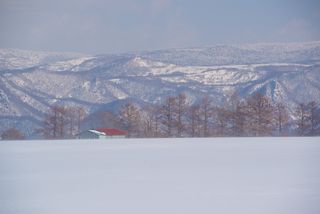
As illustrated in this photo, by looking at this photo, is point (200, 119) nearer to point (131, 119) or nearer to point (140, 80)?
point (131, 119)

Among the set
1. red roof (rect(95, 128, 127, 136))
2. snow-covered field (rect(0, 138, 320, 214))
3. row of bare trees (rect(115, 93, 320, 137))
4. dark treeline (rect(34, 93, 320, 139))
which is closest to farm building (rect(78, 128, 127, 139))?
red roof (rect(95, 128, 127, 136))

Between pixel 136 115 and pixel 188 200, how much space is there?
1517 centimetres

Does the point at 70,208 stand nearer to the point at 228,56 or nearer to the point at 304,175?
the point at 304,175

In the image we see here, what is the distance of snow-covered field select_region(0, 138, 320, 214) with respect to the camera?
17.2 ft

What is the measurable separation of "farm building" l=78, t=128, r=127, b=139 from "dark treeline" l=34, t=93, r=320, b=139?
0.23m

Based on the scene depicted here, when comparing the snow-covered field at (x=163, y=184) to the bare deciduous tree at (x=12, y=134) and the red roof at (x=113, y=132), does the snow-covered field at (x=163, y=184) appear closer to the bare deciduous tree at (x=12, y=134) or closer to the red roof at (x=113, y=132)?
the bare deciduous tree at (x=12, y=134)

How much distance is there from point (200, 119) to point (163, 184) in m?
13.6

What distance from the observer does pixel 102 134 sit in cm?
2102

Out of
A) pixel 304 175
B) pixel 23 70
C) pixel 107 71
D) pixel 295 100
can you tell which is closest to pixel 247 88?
pixel 295 100

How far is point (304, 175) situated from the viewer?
23.9 feet

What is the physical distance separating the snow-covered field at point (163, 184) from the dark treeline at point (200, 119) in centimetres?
926

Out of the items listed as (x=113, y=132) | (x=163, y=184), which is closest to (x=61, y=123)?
(x=113, y=132)

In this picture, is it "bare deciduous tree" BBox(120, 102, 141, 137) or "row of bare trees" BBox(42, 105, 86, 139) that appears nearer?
"row of bare trees" BBox(42, 105, 86, 139)

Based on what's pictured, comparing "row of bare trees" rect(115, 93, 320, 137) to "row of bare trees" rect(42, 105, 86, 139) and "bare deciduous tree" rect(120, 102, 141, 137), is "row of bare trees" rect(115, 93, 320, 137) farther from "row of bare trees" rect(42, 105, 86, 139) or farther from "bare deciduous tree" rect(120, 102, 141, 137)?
"row of bare trees" rect(42, 105, 86, 139)
